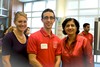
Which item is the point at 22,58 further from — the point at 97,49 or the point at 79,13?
the point at 79,13

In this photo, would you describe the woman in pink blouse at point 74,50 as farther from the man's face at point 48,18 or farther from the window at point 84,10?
the window at point 84,10

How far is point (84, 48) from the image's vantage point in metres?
1.85

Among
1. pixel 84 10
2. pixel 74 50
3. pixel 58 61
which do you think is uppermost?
pixel 84 10

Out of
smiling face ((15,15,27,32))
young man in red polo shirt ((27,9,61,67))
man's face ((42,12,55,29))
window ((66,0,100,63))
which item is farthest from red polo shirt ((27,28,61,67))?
window ((66,0,100,63))

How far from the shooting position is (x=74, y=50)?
6.07ft

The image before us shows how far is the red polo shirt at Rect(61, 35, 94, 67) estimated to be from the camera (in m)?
1.84

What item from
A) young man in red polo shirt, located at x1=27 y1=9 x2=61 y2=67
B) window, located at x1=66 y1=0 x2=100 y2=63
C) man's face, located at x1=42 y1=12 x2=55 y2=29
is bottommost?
young man in red polo shirt, located at x1=27 y1=9 x2=61 y2=67

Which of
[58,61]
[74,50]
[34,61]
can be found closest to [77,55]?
[74,50]

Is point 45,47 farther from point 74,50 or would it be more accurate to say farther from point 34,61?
point 74,50

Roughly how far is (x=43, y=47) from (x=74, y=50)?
357 millimetres

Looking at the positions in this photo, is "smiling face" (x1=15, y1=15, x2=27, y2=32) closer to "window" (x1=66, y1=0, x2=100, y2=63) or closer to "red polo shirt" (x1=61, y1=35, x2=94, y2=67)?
"red polo shirt" (x1=61, y1=35, x2=94, y2=67)

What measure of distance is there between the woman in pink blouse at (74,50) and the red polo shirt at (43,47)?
13 cm

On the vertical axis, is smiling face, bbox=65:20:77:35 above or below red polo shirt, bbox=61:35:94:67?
above

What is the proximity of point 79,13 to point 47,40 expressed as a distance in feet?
20.2
